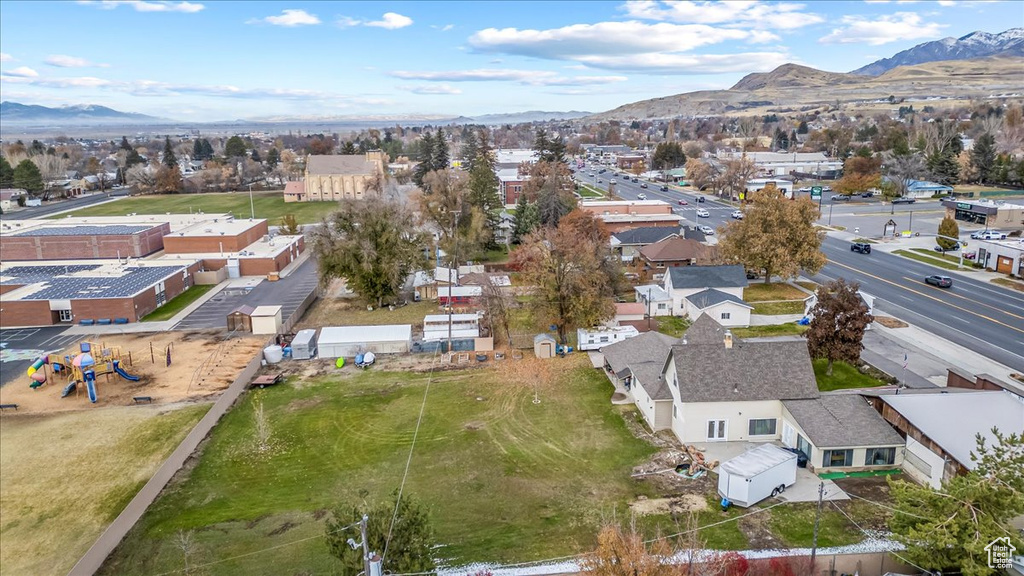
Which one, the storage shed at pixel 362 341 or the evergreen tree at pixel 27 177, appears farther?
the evergreen tree at pixel 27 177

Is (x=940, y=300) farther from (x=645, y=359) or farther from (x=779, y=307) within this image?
(x=645, y=359)

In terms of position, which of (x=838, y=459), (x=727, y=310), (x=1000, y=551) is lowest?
(x=838, y=459)

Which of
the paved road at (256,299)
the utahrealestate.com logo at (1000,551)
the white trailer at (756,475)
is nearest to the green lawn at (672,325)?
the white trailer at (756,475)

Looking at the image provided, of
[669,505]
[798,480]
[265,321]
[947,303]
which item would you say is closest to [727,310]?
[947,303]

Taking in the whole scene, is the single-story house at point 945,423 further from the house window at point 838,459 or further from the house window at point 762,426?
the house window at point 762,426

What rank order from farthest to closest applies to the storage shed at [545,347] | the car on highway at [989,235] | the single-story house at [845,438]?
1. the car on highway at [989,235]
2. the storage shed at [545,347]
3. the single-story house at [845,438]

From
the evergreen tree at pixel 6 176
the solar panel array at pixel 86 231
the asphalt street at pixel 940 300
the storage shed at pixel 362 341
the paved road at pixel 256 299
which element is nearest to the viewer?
the asphalt street at pixel 940 300
